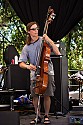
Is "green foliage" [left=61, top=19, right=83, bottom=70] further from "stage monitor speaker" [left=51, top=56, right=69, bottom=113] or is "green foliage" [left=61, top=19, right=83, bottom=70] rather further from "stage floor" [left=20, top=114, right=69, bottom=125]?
"stage floor" [left=20, top=114, right=69, bottom=125]

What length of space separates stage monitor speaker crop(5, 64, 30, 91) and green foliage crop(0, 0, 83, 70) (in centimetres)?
258

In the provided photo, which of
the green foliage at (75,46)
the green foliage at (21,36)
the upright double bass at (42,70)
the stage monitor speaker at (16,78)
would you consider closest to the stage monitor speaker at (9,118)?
the upright double bass at (42,70)

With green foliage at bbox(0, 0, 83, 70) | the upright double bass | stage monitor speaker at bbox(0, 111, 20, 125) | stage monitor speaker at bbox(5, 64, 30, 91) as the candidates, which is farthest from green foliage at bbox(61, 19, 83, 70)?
stage monitor speaker at bbox(0, 111, 20, 125)

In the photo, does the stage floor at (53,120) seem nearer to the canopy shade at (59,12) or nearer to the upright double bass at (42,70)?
the upright double bass at (42,70)

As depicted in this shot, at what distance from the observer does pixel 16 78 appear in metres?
5.13

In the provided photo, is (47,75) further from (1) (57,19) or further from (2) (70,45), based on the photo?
(2) (70,45)

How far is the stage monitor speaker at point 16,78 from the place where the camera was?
5.11 meters

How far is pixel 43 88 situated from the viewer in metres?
3.73

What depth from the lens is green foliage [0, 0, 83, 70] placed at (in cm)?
775

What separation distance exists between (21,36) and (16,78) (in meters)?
3.16

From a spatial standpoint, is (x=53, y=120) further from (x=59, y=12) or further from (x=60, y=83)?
(x=59, y=12)

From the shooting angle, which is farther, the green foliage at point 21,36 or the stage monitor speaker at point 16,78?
the green foliage at point 21,36

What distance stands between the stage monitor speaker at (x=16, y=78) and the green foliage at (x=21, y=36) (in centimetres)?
258

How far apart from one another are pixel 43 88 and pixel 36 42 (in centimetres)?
58
